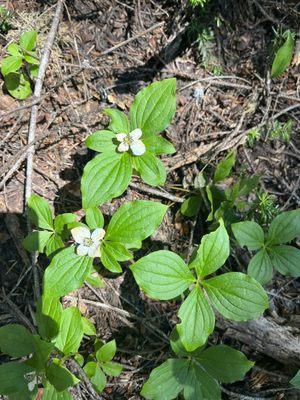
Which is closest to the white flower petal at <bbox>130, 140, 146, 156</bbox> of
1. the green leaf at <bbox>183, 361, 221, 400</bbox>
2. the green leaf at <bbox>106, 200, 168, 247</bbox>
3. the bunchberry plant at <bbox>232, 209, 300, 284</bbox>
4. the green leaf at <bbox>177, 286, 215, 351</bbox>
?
the green leaf at <bbox>106, 200, 168, 247</bbox>

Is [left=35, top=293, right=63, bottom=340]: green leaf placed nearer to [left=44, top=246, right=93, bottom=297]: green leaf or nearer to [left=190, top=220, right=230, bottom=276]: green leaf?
[left=44, top=246, right=93, bottom=297]: green leaf

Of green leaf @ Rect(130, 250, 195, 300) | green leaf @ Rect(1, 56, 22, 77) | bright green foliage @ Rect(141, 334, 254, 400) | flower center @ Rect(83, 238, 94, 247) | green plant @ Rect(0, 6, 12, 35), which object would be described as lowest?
bright green foliage @ Rect(141, 334, 254, 400)

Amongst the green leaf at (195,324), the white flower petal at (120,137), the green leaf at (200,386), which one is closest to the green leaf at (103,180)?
the white flower petal at (120,137)

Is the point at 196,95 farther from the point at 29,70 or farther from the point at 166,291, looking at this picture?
the point at 166,291

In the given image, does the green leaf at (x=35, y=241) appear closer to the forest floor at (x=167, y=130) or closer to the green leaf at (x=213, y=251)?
the forest floor at (x=167, y=130)

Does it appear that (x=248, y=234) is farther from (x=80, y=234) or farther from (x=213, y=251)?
(x=80, y=234)

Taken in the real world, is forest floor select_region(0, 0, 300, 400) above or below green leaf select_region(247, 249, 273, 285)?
above

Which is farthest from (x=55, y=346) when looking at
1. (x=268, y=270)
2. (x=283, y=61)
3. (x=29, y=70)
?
(x=283, y=61)
